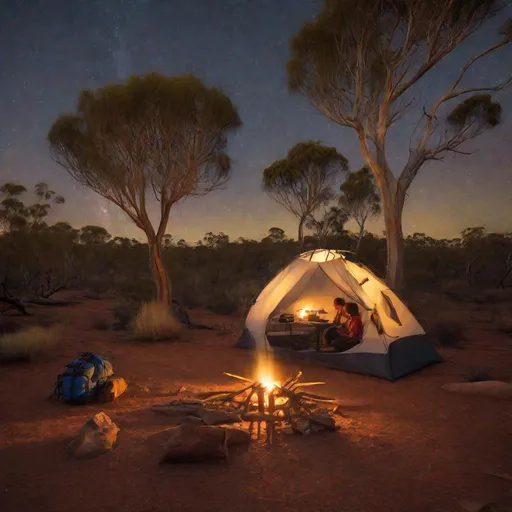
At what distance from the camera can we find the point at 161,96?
13.2 m

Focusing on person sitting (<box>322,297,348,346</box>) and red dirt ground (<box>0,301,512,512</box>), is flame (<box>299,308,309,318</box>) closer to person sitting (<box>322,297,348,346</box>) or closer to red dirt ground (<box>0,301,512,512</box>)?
person sitting (<box>322,297,348,346</box>)

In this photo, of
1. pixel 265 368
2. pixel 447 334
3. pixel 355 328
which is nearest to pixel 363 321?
pixel 355 328

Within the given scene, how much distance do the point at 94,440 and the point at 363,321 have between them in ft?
19.5

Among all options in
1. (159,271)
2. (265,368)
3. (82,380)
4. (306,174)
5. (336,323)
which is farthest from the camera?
(306,174)

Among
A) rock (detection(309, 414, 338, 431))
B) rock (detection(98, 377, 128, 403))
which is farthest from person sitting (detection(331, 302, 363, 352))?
rock (detection(98, 377, 128, 403))

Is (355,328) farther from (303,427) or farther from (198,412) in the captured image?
(198,412)

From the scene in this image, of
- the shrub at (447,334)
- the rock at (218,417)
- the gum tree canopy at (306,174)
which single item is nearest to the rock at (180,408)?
the rock at (218,417)

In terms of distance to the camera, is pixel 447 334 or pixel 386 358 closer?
pixel 386 358

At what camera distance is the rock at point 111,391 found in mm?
6234

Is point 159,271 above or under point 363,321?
above

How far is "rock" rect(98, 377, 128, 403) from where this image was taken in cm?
623

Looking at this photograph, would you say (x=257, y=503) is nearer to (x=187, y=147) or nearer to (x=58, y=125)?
(x=187, y=147)

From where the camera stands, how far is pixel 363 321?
352 inches

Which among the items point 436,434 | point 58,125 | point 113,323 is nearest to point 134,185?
point 58,125
